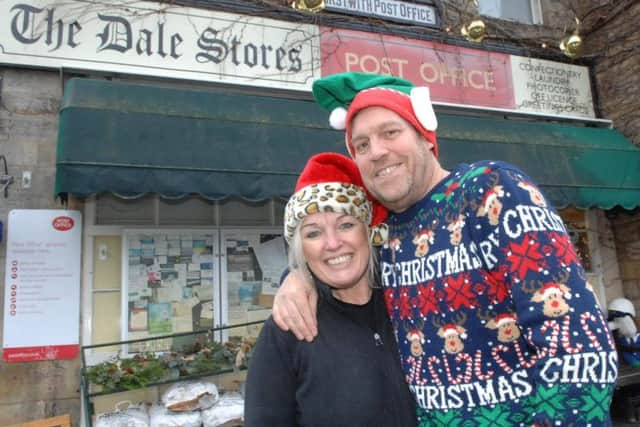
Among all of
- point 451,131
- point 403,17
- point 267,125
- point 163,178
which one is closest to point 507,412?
point 163,178

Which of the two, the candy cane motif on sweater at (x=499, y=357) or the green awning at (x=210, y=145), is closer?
the candy cane motif on sweater at (x=499, y=357)

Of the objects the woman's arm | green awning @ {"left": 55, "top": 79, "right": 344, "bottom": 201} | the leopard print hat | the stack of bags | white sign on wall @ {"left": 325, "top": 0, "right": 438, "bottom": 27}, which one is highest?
white sign on wall @ {"left": 325, "top": 0, "right": 438, "bottom": 27}

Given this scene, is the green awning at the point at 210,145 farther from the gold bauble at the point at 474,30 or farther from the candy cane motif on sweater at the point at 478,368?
the candy cane motif on sweater at the point at 478,368

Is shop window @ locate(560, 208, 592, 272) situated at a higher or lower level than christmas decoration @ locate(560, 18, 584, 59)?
lower

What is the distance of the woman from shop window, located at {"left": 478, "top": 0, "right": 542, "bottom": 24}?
20.9 feet

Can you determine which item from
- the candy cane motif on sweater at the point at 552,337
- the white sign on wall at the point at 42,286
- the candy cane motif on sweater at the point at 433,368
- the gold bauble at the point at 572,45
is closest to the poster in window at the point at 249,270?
the white sign on wall at the point at 42,286

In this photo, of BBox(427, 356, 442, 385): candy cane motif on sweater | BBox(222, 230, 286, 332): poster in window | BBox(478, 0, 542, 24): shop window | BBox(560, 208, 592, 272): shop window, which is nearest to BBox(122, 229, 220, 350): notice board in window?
BBox(222, 230, 286, 332): poster in window

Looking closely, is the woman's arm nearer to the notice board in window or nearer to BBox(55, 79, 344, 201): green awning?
BBox(55, 79, 344, 201): green awning

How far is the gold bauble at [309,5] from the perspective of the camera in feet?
17.0

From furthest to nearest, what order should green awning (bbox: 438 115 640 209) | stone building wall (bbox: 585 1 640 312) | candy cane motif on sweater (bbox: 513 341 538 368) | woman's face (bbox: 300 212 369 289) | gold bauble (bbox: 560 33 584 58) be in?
gold bauble (bbox: 560 33 584 58) → stone building wall (bbox: 585 1 640 312) → green awning (bbox: 438 115 640 209) → woman's face (bbox: 300 212 369 289) → candy cane motif on sweater (bbox: 513 341 538 368)

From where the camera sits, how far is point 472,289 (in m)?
1.26

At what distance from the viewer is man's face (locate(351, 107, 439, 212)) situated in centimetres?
148

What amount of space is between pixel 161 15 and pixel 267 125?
5.99 ft

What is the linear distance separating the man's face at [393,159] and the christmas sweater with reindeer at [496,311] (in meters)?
0.06
